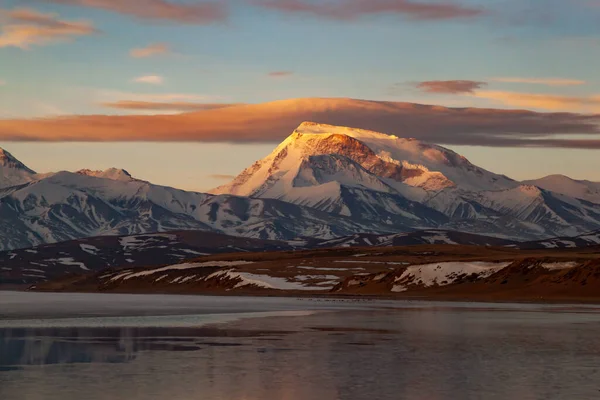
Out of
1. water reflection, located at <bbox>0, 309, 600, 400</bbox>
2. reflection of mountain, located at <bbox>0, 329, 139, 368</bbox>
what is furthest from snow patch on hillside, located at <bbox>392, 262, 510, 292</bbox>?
reflection of mountain, located at <bbox>0, 329, 139, 368</bbox>

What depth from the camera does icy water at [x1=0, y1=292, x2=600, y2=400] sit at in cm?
4328

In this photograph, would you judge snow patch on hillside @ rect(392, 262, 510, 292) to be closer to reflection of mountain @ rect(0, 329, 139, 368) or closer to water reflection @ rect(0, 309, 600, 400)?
water reflection @ rect(0, 309, 600, 400)

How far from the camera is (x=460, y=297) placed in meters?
157

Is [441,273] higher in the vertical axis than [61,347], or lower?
lower

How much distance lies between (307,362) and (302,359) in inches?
55.1

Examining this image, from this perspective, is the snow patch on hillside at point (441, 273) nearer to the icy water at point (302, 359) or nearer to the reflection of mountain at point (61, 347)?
the icy water at point (302, 359)

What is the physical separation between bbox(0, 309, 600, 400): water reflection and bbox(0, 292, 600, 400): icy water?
7cm

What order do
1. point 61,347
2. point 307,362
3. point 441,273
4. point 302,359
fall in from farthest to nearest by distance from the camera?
point 441,273, point 61,347, point 302,359, point 307,362

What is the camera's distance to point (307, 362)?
54.5 meters

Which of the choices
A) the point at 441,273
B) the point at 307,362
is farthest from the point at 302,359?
the point at 441,273

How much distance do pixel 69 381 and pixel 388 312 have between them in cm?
6739

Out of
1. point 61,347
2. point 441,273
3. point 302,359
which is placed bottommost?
point 441,273

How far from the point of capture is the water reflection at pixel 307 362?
142 ft

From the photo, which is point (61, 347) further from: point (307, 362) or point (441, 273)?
point (441, 273)
